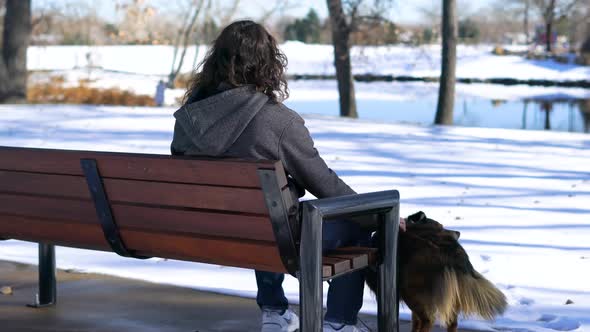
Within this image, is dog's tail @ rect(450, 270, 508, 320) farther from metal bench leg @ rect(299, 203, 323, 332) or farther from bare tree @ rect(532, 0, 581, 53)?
bare tree @ rect(532, 0, 581, 53)

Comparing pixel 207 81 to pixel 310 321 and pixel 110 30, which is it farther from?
pixel 110 30

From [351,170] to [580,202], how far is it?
2.65 m

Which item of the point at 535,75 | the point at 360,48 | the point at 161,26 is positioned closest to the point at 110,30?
the point at 161,26

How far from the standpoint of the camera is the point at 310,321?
351 centimetres

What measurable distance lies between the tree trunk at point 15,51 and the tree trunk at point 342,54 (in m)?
6.68

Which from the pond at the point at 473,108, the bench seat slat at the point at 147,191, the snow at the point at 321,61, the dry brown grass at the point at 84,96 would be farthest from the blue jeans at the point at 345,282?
the dry brown grass at the point at 84,96

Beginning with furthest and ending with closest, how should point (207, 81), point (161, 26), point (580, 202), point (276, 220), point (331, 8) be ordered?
point (161, 26)
point (331, 8)
point (580, 202)
point (207, 81)
point (276, 220)

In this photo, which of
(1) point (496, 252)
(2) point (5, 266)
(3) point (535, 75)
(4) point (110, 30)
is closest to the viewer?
(2) point (5, 266)

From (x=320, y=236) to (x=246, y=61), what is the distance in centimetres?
78

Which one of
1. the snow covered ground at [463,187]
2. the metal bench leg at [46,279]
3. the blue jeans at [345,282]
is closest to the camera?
the blue jeans at [345,282]

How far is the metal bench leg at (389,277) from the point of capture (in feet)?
12.3

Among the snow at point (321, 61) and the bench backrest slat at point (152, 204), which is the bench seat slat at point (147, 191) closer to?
the bench backrest slat at point (152, 204)

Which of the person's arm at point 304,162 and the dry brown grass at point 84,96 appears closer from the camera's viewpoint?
the person's arm at point 304,162

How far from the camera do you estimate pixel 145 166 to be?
3.69 metres
